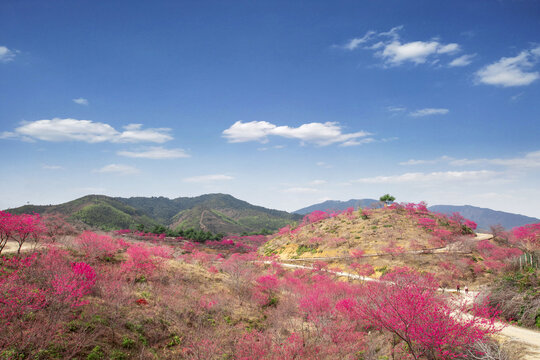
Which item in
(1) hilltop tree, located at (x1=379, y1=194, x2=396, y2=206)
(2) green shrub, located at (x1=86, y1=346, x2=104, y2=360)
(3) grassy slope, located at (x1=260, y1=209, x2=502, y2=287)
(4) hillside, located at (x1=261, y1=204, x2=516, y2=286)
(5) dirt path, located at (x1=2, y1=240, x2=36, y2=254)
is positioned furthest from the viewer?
(1) hilltop tree, located at (x1=379, y1=194, x2=396, y2=206)

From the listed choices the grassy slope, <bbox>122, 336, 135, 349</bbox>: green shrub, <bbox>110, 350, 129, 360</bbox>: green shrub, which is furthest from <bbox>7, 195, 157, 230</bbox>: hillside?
<bbox>110, 350, 129, 360</bbox>: green shrub

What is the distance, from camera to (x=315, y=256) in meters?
44.5

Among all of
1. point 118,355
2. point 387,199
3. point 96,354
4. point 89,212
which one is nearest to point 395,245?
point 387,199

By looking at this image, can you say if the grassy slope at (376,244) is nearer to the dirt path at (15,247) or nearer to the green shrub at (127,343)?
the green shrub at (127,343)

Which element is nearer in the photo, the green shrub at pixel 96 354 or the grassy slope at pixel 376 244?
the green shrub at pixel 96 354

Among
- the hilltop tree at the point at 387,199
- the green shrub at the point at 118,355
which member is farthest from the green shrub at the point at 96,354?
the hilltop tree at the point at 387,199

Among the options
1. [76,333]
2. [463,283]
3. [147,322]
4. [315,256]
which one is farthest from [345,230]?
[76,333]

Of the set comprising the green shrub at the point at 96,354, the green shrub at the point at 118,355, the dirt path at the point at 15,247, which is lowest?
the green shrub at the point at 118,355

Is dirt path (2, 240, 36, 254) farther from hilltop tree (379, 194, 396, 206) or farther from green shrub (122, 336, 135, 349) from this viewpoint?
hilltop tree (379, 194, 396, 206)

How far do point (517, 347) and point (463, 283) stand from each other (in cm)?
1892

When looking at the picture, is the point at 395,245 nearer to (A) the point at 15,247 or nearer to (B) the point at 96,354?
(B) the point at 96,354

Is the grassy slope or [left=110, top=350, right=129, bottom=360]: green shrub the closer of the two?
[left=110, top=350, right=129, bottom=360]: green shrub

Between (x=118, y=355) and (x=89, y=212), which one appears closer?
(x=118, y=355)

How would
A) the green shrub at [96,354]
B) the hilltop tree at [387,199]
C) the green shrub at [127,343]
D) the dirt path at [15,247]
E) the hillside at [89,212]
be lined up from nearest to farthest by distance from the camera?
the green shrub at [96,354]
the green shrub at [127,343]
the dirt path at [15,247]
the hilltop tree at [387,199]
the hillside at [89,212]
